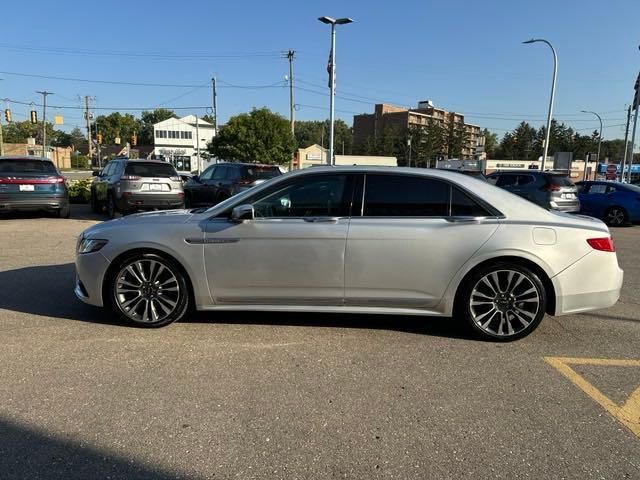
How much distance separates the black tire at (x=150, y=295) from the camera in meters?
4.59

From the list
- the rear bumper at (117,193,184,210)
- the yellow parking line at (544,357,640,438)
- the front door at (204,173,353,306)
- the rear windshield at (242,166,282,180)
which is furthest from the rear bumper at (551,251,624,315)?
the rear bumper at (117,193,184,210)

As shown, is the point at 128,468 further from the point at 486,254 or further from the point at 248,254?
the point at 486,254

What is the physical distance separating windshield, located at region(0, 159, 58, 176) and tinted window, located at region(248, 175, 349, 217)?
380 inches

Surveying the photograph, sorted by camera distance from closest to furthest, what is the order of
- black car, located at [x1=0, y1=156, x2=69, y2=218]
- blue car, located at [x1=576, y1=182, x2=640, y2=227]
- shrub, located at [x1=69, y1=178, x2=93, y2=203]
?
black car, located at [x1=0, y1=156, x2=69, y2=218]
blue car, located at [x1=576, y1=182, x2=640, y2=227]
shrub, located at [x1=69, y1=178, x2=93, y2=203]

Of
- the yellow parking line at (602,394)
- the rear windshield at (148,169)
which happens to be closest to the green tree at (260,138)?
the rear windshield at (148,169)

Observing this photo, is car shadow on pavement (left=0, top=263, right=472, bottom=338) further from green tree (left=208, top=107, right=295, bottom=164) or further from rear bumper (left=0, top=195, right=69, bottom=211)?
green tree (left=208, top=107, right=295, bottom=164)

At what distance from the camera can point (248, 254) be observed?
446 centimetres

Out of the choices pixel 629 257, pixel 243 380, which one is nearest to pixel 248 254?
pixel 243 380

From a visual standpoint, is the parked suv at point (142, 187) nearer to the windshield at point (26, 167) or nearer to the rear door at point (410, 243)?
the windshield at point (26, 167)

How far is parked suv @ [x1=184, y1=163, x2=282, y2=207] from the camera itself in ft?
43.1

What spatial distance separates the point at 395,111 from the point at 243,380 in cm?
14261

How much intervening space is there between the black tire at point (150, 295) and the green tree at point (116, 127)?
452ft

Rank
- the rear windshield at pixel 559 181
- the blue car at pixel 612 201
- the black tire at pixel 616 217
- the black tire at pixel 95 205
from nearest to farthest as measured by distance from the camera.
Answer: the rear windshield at pixel 559 181
the black tire at pixel 95 205
the blue car at pixel 612 201
the black tire at pixel 616 217

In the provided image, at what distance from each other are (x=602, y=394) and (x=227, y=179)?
11219mm
